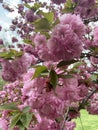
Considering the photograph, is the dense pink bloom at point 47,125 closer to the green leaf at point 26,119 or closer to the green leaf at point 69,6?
the green leaf at point 26,119

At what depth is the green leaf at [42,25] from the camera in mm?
1315

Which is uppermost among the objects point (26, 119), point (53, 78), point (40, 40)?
point (40, 40)

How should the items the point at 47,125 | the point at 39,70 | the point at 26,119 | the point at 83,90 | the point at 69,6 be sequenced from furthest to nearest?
the point at 69,6 < the point at 83,90 < the point at 47,125 < the point at 26,119 < the point at 39,70

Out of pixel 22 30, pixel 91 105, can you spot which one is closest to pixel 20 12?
pixel 22 30

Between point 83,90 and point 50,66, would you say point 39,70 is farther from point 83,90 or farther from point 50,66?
point 83,90

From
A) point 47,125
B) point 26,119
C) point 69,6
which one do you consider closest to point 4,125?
point 47,125

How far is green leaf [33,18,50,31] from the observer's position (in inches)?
51.8

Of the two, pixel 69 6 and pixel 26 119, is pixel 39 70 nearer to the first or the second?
pixel 26 119

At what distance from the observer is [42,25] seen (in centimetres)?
133

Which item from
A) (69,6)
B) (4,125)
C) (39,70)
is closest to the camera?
(39,70)

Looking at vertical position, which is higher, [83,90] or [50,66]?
[50,66]

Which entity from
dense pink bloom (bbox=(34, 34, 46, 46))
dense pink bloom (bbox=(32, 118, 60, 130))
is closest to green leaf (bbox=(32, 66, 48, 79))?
dense pink bloom (bbox=(34, 34, 46, 46))

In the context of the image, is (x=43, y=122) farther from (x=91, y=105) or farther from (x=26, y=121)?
(x=91, y=105)

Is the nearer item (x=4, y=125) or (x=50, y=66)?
(x=50, y=66)
